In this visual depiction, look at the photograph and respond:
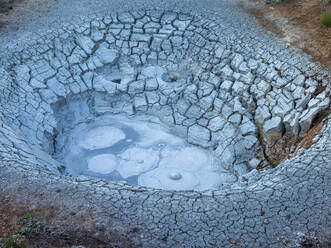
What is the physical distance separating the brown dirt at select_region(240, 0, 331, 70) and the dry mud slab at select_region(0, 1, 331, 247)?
0.25 m

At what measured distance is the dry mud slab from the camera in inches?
194

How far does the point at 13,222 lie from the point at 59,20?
18.6 ft

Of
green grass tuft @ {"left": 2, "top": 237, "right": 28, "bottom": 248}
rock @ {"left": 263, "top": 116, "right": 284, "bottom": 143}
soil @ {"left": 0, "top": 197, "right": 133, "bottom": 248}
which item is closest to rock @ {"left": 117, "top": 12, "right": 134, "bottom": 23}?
rock @ {"left": 263, "top": 116, "right": 284, "bottom": 143}

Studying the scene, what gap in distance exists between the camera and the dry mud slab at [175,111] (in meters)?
4.92

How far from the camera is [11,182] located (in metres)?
5.36

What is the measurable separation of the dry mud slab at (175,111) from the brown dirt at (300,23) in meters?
0.25

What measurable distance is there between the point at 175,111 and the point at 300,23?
2991mm

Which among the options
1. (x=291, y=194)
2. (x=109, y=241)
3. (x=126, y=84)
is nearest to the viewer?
(x=109, y=241)

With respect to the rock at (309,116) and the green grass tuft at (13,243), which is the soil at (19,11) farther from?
the rock at (309,116)

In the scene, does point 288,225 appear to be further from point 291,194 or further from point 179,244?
point 179,244

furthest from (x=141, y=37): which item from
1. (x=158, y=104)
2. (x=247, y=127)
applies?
(x=247, y=127)

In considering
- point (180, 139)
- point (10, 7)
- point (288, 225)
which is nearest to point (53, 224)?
point (288, 225)

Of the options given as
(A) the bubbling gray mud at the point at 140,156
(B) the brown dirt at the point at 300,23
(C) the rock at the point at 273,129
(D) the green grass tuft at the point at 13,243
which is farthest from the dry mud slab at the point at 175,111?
(D) the green grass tuft at the point at 13,243

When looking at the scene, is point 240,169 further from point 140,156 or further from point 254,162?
point 140,156
